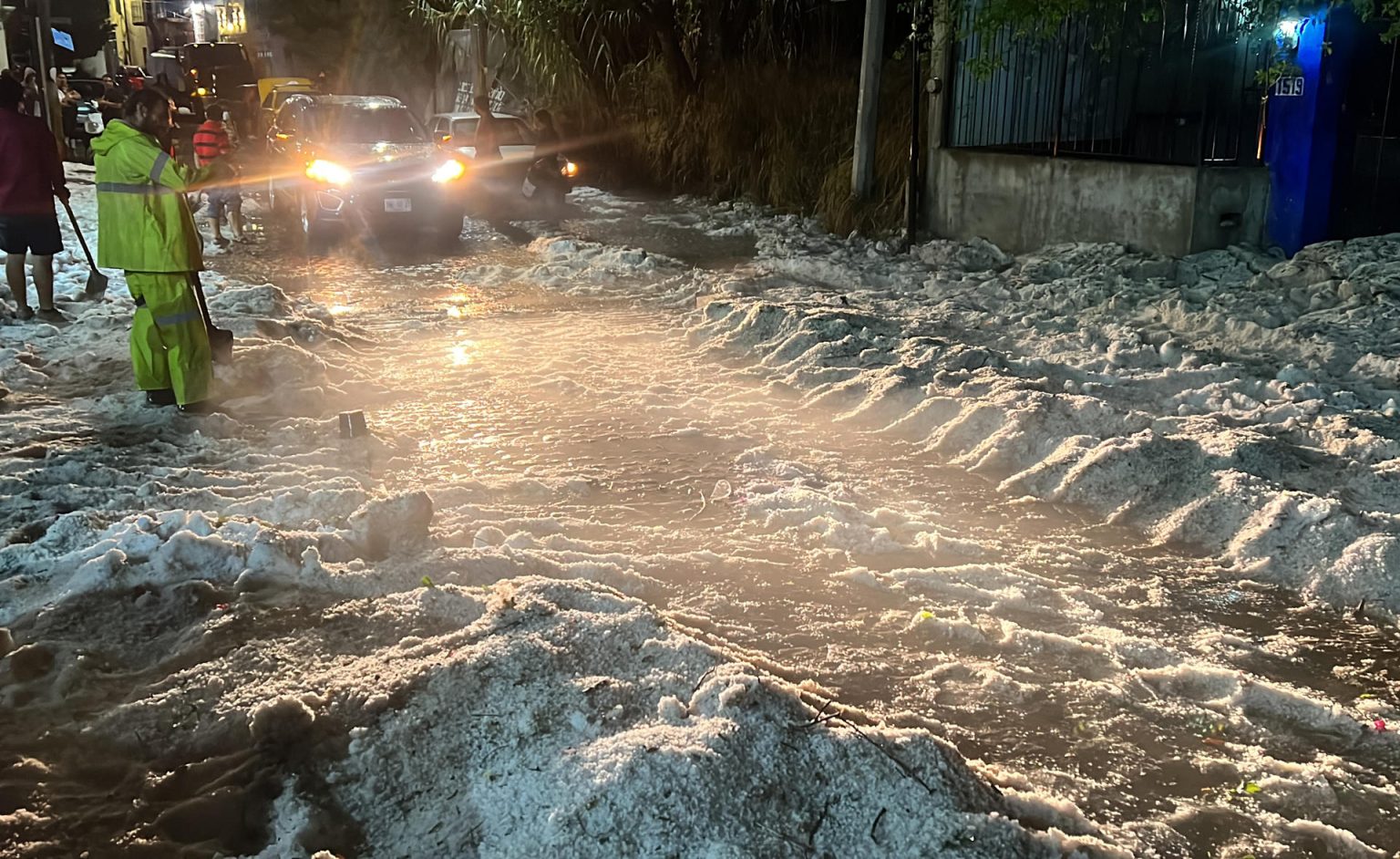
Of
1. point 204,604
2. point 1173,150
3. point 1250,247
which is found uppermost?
point 1173,150

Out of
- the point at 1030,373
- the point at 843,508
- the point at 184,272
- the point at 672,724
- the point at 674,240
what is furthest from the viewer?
the point at 674,240

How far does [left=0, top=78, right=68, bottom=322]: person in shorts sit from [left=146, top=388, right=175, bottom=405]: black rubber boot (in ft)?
9.22

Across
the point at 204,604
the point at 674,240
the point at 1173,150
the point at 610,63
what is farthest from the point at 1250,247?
the point at 610,63

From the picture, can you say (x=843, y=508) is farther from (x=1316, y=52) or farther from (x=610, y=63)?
(x=610, y=63)

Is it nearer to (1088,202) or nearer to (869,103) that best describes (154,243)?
(1088,202)

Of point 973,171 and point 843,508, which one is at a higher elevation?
point 973,171

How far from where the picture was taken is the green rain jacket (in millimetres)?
6270

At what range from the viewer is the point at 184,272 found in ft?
21.5

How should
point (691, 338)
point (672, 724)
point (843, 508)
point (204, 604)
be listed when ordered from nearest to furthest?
point (672, 724) < point (204, 604) < point (843, 508) < point (691, 338)

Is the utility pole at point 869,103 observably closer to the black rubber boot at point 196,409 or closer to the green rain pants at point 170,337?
the green rain pants at point 170,337

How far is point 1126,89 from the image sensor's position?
1466 centimetres

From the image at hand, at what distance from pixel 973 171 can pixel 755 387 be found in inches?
253

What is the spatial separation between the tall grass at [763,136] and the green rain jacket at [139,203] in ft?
30.4

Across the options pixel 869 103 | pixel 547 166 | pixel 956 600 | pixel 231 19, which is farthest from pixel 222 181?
pixel 231 19
